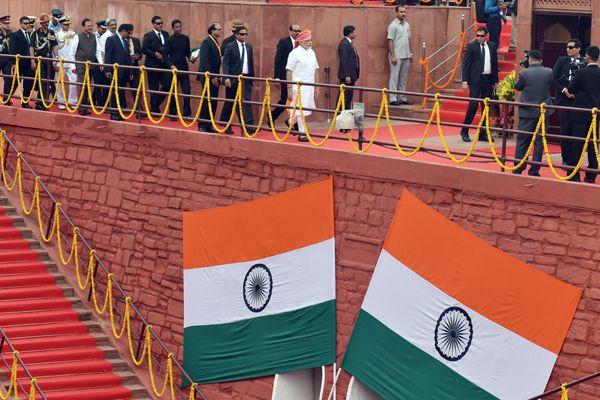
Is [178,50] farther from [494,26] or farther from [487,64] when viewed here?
[487,64]

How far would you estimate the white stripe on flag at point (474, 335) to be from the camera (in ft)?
56.6

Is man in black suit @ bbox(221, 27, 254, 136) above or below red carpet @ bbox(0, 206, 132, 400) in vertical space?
above

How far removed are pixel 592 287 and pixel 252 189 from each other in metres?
5.17

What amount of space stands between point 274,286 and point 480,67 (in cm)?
429

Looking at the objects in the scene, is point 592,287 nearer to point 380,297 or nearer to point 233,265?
point 380,297

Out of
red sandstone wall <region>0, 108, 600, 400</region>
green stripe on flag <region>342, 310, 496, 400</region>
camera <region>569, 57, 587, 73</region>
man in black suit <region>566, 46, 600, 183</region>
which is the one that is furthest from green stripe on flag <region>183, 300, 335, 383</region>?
camera <region>569, 57, 587, 73</region>

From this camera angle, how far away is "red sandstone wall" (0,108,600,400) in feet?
56.1

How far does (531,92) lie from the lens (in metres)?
19.2

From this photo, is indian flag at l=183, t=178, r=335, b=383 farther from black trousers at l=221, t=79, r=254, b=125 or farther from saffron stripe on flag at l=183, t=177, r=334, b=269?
black trousers at l=221, t=79, r=254, b=125

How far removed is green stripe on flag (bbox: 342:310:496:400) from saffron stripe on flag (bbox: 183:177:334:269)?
1355mm

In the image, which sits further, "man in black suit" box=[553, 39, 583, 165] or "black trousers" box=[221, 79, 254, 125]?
"black trousers" box=[221, 79, 254, 125]

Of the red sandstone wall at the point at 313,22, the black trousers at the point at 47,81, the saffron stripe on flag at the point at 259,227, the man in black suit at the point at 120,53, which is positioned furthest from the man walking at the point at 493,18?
the black trousers at the point at 47,81

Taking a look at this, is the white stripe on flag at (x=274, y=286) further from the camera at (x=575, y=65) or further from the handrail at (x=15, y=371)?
the camera at (x=575, y=65)

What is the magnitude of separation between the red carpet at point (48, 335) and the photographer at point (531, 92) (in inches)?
237
